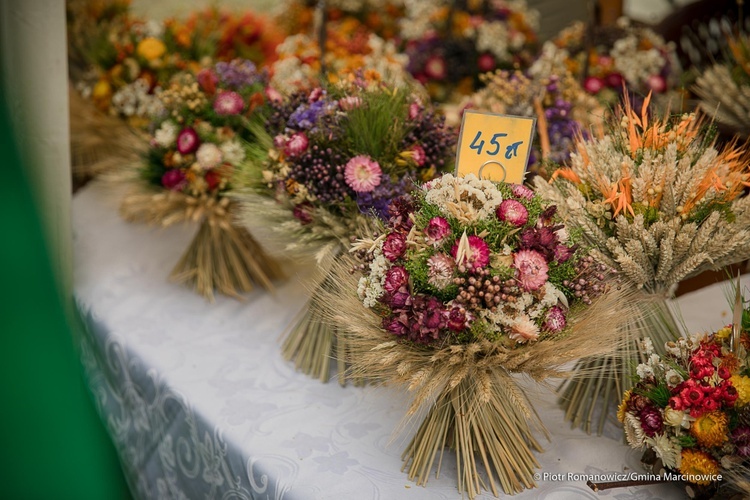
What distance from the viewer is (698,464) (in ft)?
3.12

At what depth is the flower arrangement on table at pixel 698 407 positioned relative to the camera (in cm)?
93

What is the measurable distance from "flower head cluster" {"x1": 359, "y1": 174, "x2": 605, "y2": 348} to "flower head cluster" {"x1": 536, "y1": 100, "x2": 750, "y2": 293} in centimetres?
14

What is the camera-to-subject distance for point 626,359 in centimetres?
118

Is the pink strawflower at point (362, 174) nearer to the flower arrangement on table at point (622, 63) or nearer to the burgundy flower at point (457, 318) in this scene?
the burgundy flower at point (457, 318)

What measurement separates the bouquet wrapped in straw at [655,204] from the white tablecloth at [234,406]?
0.27 meters

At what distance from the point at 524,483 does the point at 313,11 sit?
8.29 ft

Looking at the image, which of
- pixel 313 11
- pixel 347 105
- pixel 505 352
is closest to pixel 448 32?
pixel 313 11

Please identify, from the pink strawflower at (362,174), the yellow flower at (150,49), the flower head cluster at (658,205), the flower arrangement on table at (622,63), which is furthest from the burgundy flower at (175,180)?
the flower arrangement on table at (622,63)

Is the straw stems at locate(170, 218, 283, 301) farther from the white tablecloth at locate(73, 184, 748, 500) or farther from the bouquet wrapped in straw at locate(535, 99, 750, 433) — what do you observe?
the bouquet wrapped in straw at locate(535, 99, 750, 433)

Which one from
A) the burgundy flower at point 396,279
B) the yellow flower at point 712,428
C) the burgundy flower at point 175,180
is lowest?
the yellow flower at point 712,428

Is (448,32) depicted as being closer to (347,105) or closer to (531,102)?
(531,102)

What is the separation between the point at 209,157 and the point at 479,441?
3.05ft

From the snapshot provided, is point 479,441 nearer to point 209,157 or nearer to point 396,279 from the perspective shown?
point 396,279

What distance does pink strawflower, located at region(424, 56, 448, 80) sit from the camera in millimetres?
2371
